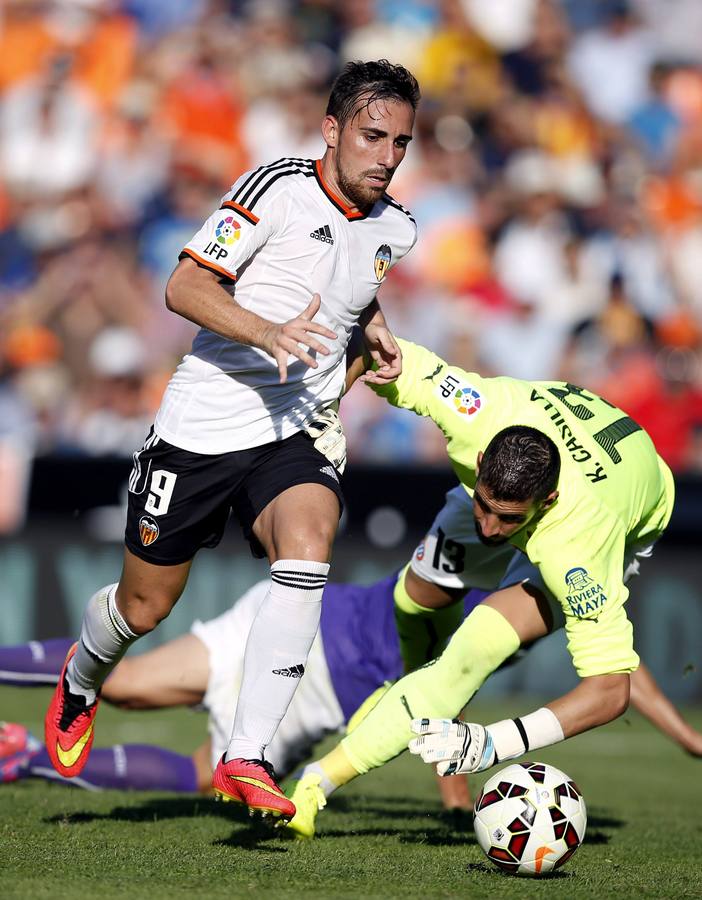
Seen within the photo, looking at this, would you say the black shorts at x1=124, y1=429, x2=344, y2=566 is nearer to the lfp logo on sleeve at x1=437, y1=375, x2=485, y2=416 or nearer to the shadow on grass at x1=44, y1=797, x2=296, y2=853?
the lfp logo on sleeve at x1=437, y1=375, x2=485, y2=416

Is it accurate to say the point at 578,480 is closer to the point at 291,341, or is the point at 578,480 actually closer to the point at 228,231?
the point at 291,341

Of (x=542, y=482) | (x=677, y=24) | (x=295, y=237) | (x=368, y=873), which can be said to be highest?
(x=677, y=24)

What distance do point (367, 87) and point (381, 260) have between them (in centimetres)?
68

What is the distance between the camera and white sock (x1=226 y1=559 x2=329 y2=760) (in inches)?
191

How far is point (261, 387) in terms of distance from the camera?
5.26 meters

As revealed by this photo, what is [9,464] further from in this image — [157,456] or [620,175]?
[620,175]

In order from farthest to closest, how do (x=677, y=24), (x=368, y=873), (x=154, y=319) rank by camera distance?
(x=677, y=24) → (x=154, y=319) → (x=368, y=873)

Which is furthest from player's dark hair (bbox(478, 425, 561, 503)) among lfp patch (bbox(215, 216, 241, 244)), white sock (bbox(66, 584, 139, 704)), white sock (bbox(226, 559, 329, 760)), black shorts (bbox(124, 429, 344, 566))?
white sock (bbox(66, 584, 139, 704))

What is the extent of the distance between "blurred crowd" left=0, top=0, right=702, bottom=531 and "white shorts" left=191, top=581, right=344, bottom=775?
15.3 feet

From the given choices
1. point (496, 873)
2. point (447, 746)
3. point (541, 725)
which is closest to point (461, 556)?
point (541, 725)

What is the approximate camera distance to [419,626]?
6.52 meters

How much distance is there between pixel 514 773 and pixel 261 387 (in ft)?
5.71

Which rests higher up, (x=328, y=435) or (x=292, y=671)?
(x=328, y=435)

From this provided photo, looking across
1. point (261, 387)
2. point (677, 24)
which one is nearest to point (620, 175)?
point (677, 24)
